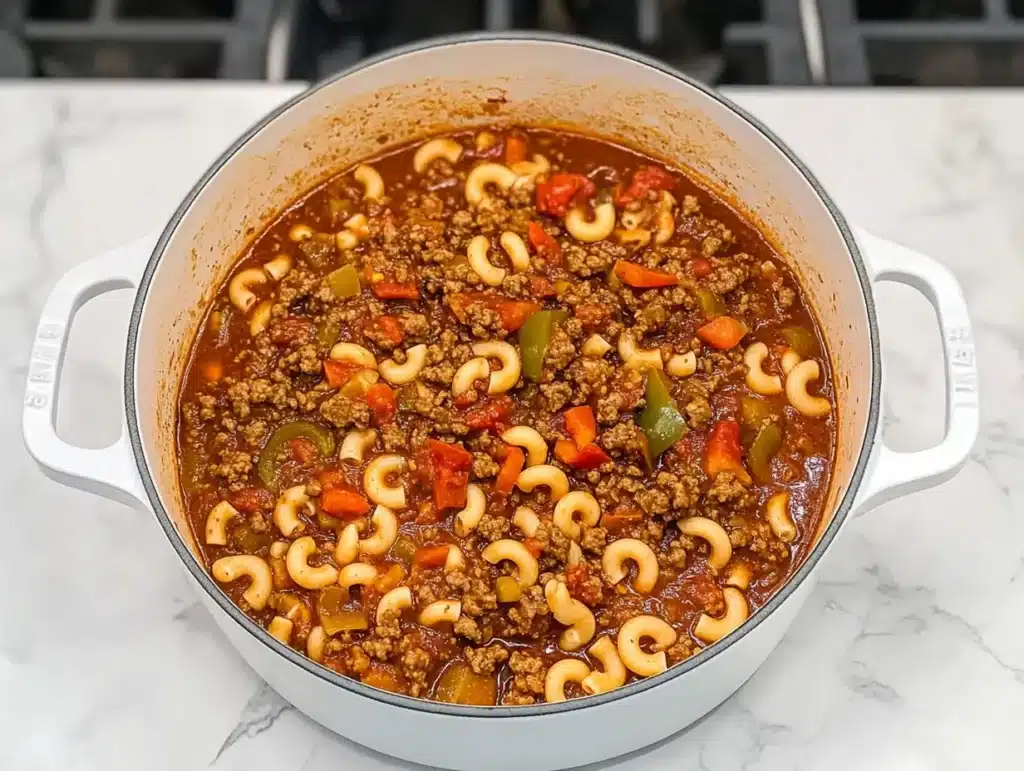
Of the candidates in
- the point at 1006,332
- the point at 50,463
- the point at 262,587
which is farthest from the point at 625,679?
the point at 1006,332

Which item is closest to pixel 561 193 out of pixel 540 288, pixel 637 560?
pixel 540 288

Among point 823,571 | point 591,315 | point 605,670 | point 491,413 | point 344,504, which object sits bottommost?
point 823,571

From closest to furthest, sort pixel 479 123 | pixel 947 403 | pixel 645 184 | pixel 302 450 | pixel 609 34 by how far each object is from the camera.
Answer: pixel 947 403, pixel 302 450, pixel 645 184, pixel 479 123, pixel 609 34

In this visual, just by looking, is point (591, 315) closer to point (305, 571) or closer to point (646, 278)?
point (646, 278)

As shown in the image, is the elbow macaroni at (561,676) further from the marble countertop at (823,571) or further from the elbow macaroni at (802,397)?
the elbow macaroni at (802,397)

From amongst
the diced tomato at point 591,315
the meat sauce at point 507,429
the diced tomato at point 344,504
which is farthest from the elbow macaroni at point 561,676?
the diced tomato at point 591,315

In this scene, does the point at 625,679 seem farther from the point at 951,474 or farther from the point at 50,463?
the point at 50,463
